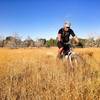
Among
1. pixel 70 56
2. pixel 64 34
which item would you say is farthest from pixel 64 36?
pixel 70 56

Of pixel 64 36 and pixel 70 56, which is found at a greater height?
pixel 64 36

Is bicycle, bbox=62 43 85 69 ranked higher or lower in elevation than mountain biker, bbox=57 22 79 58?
lower

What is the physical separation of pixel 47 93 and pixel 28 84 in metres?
0.94

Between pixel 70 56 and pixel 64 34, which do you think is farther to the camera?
pixel 64 34

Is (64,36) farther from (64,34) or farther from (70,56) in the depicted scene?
(70,56)

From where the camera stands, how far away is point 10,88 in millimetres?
5539

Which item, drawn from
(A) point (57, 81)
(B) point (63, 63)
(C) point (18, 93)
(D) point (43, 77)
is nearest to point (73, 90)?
(A) point (57, 81)

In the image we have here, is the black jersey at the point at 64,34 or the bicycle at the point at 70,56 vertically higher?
the black jersey at the point at 64,34

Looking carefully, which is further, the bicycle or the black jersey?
the black jersey

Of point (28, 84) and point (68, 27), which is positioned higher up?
point (68, 27)

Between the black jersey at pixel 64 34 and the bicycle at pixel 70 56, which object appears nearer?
the bicycle at pixel 70 56

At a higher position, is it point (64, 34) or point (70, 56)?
point (64, 34)

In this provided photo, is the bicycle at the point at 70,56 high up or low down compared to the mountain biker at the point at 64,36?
down

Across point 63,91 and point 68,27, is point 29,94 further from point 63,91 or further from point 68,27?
point 68,27
